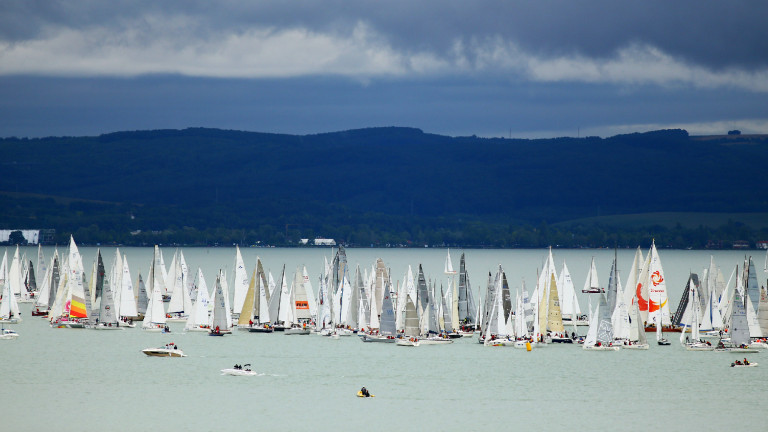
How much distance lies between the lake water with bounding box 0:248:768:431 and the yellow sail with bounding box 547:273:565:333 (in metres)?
1.54

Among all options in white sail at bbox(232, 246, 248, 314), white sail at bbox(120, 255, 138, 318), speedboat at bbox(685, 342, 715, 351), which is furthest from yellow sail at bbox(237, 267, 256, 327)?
speedboat at bbox(685, 342, 715, 351)

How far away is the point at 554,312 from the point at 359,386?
22.4m

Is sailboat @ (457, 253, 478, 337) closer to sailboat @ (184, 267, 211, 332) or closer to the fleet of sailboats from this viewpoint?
the fleet of sailboats

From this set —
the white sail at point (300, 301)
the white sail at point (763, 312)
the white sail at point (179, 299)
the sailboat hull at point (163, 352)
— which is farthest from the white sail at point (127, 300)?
the white sail at point (763, 312)

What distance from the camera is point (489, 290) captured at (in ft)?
286

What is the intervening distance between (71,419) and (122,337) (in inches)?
1329

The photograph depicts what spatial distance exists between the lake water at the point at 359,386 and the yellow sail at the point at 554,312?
154cm

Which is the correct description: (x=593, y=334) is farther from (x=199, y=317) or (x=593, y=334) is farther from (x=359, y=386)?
(x=199, y=317)

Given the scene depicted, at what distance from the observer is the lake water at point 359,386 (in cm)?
5700

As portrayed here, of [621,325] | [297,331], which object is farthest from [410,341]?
[621,325]

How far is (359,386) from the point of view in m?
67.4

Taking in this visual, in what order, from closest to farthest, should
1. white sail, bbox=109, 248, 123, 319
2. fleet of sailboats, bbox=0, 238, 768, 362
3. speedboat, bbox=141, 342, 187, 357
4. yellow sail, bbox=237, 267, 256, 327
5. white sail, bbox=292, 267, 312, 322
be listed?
speedboat, bbox=141, 342, 187, 357 < fleet of sailboats, bbox=0, 238, 768, 362 < yellow sail, bbox=237, 267, 256, 327 < white sail, bbox=109, 248, 123, 319 < white sail, bbox=292, 267, 312, 322

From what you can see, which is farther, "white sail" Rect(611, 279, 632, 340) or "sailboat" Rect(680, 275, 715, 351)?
"white sail" Rect(611, 279, 632, 340)

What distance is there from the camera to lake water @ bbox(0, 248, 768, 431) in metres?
57.0
